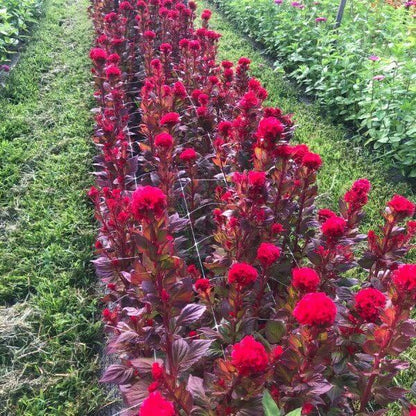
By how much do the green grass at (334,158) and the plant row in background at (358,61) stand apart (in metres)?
0.16

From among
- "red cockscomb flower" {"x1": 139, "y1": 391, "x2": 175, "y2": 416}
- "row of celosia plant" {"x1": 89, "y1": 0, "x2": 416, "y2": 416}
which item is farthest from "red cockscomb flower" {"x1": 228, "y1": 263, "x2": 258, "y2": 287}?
"red cockscomb flower" {"x1": 139, "y1": 391, "x2": 175, "y2": 416}

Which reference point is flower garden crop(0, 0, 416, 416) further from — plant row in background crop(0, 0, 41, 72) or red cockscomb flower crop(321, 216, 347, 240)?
plant row in background crop(0, 0, 41, 72)

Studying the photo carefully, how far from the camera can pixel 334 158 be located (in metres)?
4.11

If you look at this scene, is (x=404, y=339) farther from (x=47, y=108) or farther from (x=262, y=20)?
(x=262, y=20)

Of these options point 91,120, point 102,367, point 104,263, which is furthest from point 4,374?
point 91,120

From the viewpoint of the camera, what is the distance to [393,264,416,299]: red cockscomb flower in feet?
4.25

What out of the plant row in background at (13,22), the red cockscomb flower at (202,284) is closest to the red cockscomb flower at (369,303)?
the red cockscomb flower at (202,284)

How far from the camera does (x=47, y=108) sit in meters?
4.82

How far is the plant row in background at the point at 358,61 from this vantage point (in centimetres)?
405

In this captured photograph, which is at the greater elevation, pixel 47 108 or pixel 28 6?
pixel 28 6

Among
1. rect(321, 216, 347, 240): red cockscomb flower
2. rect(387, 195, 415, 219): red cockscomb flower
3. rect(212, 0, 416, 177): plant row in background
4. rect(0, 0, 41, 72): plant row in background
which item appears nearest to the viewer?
rect(321, 216, 347, 240): red cockscomb flower

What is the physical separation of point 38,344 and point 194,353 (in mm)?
1284

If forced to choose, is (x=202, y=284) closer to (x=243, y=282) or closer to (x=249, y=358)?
(x=243, y=282)

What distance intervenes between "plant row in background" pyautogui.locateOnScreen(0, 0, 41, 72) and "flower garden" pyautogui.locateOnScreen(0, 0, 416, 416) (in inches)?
89.3
